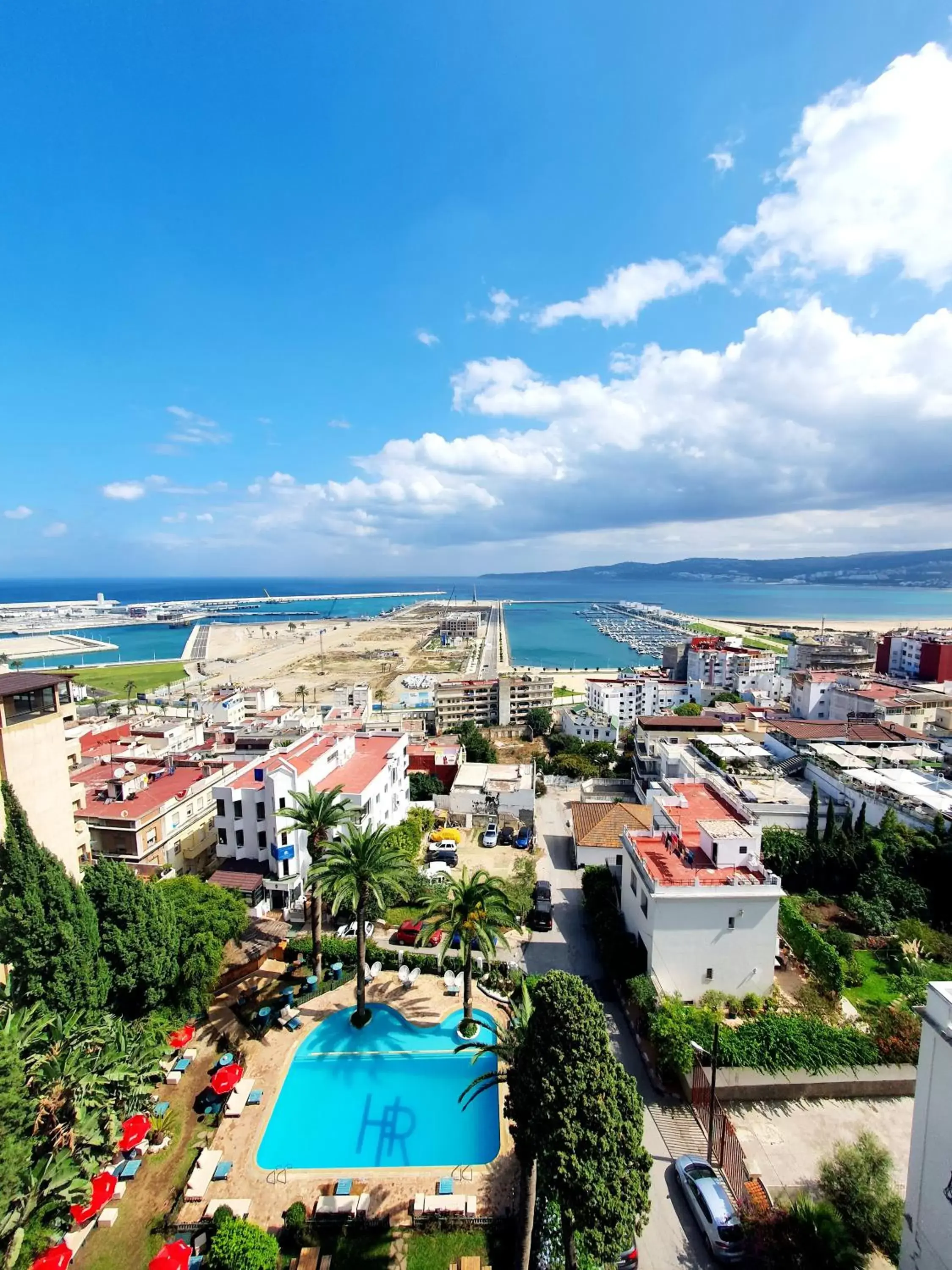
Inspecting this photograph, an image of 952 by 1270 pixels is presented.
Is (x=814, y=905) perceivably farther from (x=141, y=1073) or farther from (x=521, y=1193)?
(x=141, y=1073)

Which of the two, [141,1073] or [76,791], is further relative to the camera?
[76,791]

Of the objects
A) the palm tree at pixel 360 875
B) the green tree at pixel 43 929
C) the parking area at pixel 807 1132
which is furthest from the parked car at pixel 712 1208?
the green tree at pixel 43 929

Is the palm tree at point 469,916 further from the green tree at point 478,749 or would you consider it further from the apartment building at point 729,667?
the apartment building at point 729,667

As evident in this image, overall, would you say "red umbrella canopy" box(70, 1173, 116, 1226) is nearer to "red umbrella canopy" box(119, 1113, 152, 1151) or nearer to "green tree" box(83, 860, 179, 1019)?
"red umbrella canopy" box(119, 1113, 152, 1151)

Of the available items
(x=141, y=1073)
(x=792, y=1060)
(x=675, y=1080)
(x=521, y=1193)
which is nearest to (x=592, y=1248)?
(x=521, y=1193)

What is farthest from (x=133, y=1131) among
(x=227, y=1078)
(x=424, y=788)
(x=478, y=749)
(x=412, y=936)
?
(x=478, y=749)

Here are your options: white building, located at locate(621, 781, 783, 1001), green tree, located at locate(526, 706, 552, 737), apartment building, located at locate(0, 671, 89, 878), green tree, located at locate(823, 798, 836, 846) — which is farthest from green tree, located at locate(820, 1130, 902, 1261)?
green tree, located at locate(526, 706, 552, 737)

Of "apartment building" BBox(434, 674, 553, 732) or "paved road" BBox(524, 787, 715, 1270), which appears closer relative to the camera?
"paved road" BBox(524, 787, 715, 1270)
